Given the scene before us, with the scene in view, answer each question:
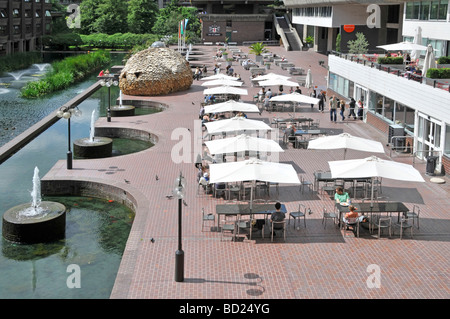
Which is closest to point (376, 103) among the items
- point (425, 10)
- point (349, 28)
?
point (425, 10)

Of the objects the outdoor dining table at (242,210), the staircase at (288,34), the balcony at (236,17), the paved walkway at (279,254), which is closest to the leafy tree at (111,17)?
the balcony at (236,17)

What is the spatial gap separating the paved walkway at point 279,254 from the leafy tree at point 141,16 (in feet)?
282

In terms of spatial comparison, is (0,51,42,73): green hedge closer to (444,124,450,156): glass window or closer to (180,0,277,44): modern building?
(180,0,277,44): modern building

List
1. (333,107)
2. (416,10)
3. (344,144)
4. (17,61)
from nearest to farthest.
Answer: (344,144)
(333,107)
(416,10)
(17,61)

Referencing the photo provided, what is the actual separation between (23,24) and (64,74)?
4036 centimetres

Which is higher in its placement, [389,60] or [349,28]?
[349,28]

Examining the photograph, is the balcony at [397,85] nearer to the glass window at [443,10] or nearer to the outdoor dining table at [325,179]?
the outdoor dining table at [325,179]

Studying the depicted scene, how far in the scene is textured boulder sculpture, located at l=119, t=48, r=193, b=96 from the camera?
3934 cm

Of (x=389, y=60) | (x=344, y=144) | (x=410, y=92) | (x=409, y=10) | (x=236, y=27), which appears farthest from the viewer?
(x=236, y=27)

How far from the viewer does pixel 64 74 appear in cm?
5022

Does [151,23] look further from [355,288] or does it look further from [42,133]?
[355,288]

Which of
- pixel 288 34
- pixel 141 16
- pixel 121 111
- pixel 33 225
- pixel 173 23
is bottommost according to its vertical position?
pixel 33 225

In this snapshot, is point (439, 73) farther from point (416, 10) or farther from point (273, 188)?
point (416, 10)

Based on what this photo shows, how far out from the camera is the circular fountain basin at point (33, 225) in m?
15.9
